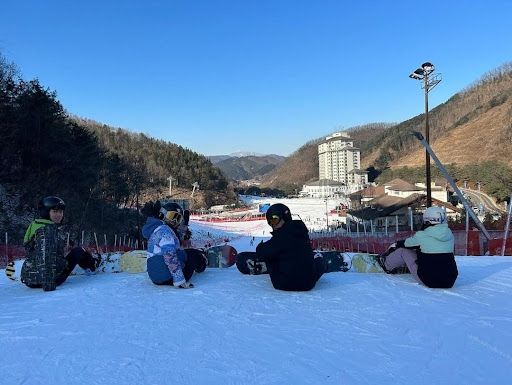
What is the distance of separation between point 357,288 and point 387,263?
1.01 meters

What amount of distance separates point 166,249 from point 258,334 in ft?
6.81

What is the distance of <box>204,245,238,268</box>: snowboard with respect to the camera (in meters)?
7.26

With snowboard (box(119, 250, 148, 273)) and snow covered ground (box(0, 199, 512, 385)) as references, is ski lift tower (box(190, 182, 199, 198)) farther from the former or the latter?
Answer: snow covered ground (box(0, 199, 512, 385))

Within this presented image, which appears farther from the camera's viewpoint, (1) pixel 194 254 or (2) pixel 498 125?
(2) pixel 498 125

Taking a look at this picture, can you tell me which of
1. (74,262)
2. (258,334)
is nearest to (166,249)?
(74,262)

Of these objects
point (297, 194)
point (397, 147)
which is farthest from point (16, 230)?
point (397, 147)

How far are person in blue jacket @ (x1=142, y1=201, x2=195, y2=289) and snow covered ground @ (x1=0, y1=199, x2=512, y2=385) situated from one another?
8.0 inches

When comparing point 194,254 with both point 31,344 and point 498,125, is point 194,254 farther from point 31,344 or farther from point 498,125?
point 498,125

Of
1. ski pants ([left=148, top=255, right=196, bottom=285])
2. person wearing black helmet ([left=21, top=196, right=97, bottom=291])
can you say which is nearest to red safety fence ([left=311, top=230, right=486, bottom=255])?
ski pants ([left=148, top=255, right=196, bottom=285])

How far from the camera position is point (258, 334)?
355cm

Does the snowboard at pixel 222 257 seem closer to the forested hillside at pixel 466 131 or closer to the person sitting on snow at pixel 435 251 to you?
the person sitting on snow at pixel 435 251

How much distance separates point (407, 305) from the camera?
4414 millimetres

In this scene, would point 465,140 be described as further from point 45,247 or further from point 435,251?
point 45,247

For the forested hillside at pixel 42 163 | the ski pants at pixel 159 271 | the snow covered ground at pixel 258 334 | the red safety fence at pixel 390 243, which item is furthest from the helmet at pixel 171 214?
the forested hillside at pixel 42 163
